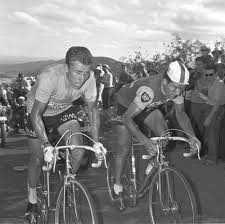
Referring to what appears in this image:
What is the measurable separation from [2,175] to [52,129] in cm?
358

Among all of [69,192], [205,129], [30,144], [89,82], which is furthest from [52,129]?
[205,129]

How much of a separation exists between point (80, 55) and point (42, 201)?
1.71m

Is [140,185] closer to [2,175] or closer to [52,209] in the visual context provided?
[52,209]

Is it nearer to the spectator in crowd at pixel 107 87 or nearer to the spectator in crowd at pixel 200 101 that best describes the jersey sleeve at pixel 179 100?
the spectator in crowd at pixel 200 101

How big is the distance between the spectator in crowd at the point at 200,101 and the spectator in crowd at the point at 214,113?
0.31 metres

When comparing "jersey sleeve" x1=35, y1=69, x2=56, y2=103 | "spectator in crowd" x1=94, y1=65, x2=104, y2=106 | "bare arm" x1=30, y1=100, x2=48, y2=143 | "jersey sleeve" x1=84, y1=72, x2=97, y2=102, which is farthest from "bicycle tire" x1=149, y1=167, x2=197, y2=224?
"spectator in crowd" x1=94, y1=65, x2=104, y2=106

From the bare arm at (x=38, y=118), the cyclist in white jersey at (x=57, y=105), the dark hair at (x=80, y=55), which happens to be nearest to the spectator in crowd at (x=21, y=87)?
the cyclist in white jersey at (x=57, y=105)

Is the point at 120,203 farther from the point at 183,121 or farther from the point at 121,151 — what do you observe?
the point at 183,121

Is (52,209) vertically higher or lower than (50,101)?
lower

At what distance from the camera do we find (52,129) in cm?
511

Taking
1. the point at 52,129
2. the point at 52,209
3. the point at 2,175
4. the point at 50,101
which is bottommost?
the point at 2,175

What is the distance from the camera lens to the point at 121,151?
224 inches

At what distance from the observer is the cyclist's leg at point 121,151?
561 cm

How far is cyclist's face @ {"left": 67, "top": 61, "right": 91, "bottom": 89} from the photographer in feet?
14.0
